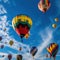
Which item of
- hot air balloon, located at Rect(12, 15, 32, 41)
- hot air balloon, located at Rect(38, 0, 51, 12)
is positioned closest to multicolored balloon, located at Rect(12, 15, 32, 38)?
hot air balloon, located at Rect(12, 15, 32, 41)

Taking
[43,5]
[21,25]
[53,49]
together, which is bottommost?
[53,49]

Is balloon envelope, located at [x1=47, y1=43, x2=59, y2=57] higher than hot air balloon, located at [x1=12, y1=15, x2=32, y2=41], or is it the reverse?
hot air balloon, located at [x1=12, y1=15, x2=32, y2=41]

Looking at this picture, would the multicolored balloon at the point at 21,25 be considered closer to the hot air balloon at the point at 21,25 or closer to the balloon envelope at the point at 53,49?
the hot air balloon at the point at 21,25

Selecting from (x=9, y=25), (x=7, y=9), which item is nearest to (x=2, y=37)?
(x=9, y=25)

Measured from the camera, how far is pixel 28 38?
1791mm

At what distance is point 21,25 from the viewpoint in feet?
5.82

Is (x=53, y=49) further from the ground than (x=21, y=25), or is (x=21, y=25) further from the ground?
(x=21, y=25)

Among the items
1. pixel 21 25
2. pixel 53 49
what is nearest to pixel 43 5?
pixel 21 25

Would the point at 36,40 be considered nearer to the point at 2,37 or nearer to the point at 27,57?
the point at 27,57

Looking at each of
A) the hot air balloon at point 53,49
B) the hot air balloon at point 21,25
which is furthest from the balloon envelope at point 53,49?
the hot air balloon at point 21,25

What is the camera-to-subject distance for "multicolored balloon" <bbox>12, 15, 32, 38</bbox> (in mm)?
1776

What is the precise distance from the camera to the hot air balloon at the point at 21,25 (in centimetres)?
178

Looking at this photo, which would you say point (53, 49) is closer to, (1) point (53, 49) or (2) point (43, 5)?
(1) point (53, 49)

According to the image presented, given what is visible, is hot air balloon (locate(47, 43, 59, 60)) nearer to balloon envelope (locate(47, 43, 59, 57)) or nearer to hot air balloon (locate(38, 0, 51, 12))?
balloon envelope (locate(47, 43, 59, 57))
